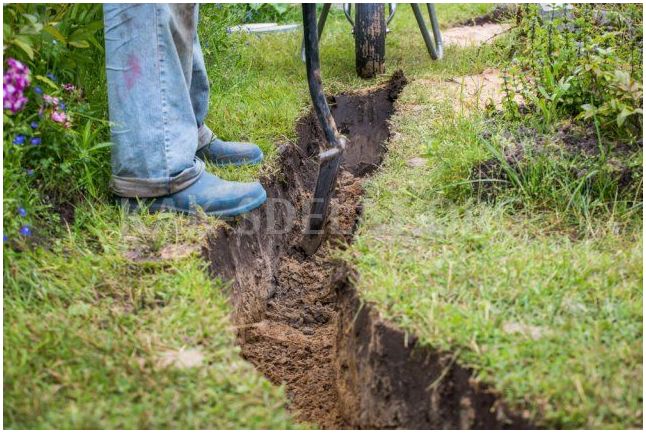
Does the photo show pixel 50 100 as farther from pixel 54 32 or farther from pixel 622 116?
pixel 622 116

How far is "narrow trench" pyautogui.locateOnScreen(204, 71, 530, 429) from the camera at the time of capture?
191 cm

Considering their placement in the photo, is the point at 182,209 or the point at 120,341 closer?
the point at 120,341

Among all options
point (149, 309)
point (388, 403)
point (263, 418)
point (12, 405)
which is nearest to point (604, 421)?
point (388, 403)

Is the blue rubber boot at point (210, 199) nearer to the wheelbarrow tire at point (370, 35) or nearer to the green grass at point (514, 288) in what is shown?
the green grass at point (514, 288)

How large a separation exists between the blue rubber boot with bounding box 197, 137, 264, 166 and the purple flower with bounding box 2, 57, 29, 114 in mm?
931

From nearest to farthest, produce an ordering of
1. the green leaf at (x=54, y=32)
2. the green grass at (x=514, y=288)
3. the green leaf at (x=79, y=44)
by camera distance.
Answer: the green grass at (x=514, y=288) < the green leaf at (x=54, y=32) < the green leaf at (x=79, y=44)

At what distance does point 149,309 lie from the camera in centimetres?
A: 207

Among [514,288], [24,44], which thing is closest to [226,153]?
[24,44]

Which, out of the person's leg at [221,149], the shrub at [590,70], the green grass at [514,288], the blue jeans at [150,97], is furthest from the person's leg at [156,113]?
the shrub at [590,70]

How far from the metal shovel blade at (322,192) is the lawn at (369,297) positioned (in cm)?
17

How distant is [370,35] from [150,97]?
6.93 feet

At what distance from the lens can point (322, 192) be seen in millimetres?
2750

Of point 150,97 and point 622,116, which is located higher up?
point 150,97

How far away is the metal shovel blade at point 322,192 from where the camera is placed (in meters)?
2.74
